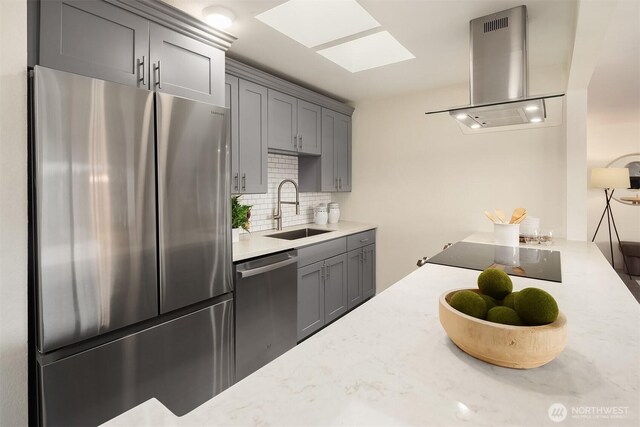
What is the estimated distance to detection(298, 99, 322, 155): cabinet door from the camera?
3197 millimetres

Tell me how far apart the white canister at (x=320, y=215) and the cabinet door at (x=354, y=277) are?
0.52 m

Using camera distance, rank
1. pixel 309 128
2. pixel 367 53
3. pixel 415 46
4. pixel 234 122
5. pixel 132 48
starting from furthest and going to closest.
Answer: pixel 309 128 < pixel 367 53 < pixel 234 122 < pixel 415 46 < pixel 132 48

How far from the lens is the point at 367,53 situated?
279 centimetres

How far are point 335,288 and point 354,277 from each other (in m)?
0.38

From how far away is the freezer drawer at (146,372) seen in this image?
53.5 inches

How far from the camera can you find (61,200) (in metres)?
1.32

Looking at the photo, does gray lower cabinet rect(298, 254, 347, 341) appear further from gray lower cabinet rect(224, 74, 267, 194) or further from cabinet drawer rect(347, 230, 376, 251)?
gray lower cabinet rect(224, 74, 267, 194)

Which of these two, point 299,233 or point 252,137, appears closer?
point 252,137

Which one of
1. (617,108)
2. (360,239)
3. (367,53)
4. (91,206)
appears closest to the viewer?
(91,206)

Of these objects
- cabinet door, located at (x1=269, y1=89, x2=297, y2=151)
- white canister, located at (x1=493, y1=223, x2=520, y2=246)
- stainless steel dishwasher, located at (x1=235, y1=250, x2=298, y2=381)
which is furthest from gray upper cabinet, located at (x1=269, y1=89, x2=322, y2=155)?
white canister, located at (x1=493, y1=223, x2=520, y2=246)

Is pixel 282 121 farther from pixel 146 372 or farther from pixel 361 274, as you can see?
pixel 146 372

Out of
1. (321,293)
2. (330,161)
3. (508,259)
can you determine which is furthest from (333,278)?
(508,259)

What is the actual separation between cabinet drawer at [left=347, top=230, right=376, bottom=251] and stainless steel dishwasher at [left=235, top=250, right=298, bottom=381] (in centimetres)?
94

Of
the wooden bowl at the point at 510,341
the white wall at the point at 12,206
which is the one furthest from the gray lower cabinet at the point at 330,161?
the wooden bowl at the point at 510,341
